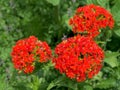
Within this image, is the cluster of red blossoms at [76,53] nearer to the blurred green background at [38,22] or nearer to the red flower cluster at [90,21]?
the red flower cluster at [90,21]

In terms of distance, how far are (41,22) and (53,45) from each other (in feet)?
1.26

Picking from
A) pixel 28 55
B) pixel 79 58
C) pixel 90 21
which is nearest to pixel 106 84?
pixel 90 21

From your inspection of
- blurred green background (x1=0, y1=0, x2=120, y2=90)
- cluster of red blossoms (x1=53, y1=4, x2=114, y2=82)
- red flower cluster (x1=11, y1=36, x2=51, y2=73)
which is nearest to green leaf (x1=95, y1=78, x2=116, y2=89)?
blurred green background (x1=0, y1=0, x2=120, y2=90)

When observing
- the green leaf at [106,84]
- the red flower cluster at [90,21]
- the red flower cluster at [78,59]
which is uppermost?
the red flower cluster at [90,21]

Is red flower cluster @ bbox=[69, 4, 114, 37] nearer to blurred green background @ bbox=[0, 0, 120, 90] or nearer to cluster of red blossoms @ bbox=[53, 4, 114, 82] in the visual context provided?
cluster of red blossoms @ bbox=[53, 4, 114, 82]

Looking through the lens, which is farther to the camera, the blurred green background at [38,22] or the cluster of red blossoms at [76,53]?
the blurred green background at [38,22]

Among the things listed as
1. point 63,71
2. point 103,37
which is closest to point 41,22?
point 103,37

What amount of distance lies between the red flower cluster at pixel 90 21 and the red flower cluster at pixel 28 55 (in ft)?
1.48

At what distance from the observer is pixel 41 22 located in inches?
228

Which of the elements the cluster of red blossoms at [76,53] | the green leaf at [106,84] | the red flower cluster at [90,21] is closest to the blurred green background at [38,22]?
the green leaf at [106,84]

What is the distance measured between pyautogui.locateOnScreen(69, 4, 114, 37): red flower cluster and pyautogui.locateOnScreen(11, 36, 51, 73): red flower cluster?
45 cm

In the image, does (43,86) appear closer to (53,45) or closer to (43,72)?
(43,72)

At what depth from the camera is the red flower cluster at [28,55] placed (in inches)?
140

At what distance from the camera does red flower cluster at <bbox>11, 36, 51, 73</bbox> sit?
140 inches
